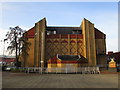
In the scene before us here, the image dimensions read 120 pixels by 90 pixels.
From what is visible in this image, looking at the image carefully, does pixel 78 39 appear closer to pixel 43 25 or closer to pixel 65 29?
pixel 65 29

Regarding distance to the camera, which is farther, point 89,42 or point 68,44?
point 68,44

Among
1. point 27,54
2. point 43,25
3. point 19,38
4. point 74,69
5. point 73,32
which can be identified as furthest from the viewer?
point 73,32

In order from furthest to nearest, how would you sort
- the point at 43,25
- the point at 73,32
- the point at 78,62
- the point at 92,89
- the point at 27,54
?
1. the point at 73,32
2. the point at 43,25
3. the point at 27,54
4. the point at 78,62
5. the point at 92,89

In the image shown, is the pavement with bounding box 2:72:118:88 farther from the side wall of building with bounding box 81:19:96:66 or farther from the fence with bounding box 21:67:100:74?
the side wall of building with bounding box 81:19:96:66

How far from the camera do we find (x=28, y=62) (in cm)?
5903

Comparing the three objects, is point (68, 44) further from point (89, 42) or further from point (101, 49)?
point (101, 49)

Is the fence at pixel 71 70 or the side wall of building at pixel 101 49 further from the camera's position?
the side wall of building at pixel 101 49

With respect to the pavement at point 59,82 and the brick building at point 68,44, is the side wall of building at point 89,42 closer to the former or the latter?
the brick building at point 68,44

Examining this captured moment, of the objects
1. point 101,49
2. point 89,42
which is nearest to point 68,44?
point 89,42

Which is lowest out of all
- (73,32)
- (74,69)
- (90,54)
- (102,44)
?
(74,69)

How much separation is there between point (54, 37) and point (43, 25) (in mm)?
6488

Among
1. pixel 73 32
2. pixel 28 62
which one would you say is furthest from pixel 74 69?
pixel 73 32

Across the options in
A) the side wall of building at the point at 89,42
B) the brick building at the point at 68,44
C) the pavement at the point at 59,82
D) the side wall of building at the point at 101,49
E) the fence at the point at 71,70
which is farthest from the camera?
the side wall of building at the point at 101,49

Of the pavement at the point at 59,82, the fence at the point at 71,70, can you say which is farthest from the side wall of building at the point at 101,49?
the pavement at the point at 59,82
